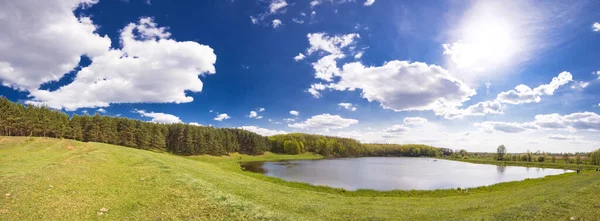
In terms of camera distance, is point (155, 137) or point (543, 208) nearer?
point (543, 208)

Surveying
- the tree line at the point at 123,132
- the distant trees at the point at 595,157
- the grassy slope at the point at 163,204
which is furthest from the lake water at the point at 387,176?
the distant trees at the point at 595,157

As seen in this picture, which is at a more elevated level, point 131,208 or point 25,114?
point 25,114

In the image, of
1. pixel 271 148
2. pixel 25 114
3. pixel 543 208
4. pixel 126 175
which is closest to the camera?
pixel 543 208

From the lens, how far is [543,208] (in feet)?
59.1

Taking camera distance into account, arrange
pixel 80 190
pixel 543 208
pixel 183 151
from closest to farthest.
→ pixel 543 208 < pixel 80 190 < pixel 183 151

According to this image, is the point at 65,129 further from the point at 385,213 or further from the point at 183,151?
the point at 385,213

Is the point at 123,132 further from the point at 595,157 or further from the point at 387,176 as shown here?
the point at 595,157

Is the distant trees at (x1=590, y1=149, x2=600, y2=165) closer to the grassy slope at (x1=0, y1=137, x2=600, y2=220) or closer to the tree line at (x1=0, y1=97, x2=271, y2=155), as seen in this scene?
the grassy slope at (x1=0, y1=137, x2=600, y2=220)

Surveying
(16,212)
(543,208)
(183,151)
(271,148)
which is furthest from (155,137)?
(543,208)

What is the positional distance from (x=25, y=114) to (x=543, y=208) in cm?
12159

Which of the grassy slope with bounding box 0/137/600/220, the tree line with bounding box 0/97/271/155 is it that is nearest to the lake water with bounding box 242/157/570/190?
the grassy slope with bounding box 0/137/600/220

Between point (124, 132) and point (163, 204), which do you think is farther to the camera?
point (124, 132)

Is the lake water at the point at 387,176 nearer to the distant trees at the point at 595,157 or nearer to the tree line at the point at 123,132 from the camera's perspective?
the tree line at the point at 123,132

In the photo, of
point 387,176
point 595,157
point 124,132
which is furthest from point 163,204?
point 595,157
